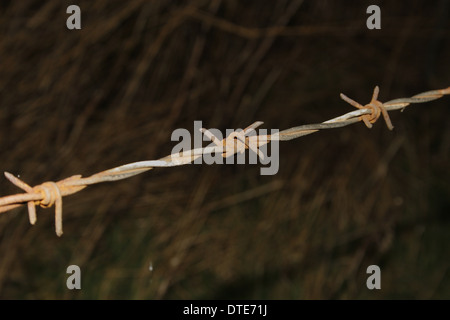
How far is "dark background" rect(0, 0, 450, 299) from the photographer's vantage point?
203 cm

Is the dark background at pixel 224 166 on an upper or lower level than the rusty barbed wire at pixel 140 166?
upper

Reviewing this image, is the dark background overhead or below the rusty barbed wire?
overhead

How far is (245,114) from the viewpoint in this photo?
2.45 metres

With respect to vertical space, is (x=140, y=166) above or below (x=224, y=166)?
below

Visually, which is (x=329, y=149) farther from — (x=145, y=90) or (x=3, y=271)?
(x=3, y=271)

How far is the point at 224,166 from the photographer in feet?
8.62

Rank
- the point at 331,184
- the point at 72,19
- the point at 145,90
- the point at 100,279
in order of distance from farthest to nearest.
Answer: the point at 331,184 < the point at 145,90 < the point at 100,279 < the point at 72,19

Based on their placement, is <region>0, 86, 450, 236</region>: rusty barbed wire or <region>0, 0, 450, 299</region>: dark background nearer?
<region>0, 86, 450, 236</region>: rusty barbed wire

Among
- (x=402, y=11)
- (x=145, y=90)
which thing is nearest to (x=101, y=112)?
(x=145, y=90)

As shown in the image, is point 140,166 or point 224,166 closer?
point 140,166

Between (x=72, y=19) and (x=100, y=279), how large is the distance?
0.99m

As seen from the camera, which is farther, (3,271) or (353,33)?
(353,33)

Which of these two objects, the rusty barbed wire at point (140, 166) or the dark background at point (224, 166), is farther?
the dark background at point (224, 166)

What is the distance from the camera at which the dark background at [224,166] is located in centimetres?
203
